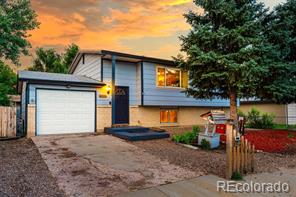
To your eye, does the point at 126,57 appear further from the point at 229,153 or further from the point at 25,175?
the point at 229,153

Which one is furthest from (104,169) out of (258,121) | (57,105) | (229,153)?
(258,121)

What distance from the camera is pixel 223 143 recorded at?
424 inches

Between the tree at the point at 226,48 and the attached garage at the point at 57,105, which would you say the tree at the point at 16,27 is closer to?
the attached garage at the point at 57,105

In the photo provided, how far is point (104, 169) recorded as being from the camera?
21.9ft

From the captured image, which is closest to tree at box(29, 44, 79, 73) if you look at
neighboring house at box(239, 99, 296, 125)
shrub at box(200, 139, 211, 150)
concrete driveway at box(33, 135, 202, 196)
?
→ neighboring house at box(239, 99, 296, 125)

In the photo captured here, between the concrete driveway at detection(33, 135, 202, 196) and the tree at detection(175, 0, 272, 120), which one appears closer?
the concrete driveway at detection(33, 135, 202, 196)

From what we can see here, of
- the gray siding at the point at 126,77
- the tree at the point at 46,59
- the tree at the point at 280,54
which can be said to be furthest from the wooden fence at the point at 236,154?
the tree at the point at 46,59

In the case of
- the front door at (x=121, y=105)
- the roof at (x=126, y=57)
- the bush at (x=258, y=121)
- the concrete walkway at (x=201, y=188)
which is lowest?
the concrete walkway at (x=201, y=188)

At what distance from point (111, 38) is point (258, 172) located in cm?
1517

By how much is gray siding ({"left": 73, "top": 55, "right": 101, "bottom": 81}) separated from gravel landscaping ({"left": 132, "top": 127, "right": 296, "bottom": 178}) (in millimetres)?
6428

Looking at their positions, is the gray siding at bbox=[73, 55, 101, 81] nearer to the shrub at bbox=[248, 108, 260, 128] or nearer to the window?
the window

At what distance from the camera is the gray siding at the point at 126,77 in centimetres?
1506

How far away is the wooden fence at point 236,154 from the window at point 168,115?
34.6ft

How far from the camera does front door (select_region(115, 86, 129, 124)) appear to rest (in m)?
15.4
